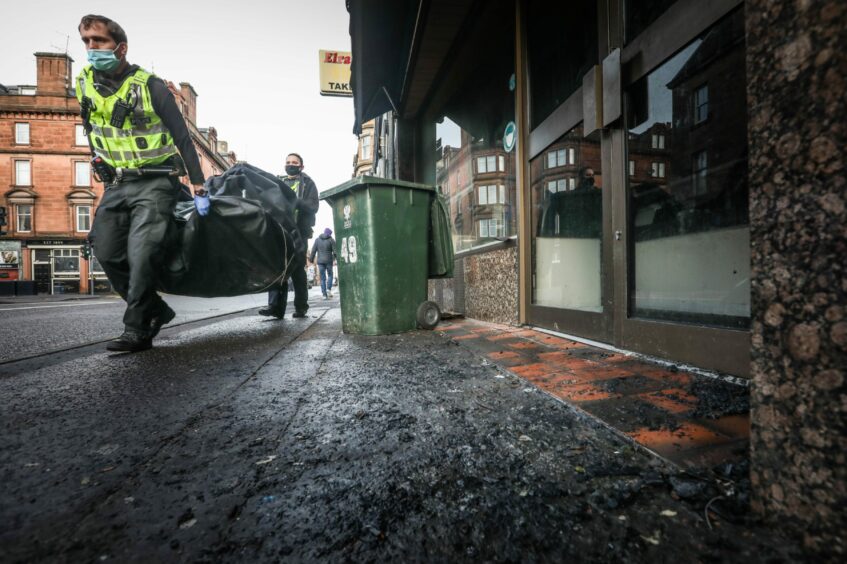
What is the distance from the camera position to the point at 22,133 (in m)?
26.9

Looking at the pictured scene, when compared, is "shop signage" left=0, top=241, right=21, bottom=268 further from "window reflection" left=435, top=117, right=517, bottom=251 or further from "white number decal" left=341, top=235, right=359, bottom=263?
"white number decal" left=341, top=235, right=359, bottom=263

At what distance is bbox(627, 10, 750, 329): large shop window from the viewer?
5.63ft

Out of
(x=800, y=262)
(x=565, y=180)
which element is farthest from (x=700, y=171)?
(x=800, y=262)

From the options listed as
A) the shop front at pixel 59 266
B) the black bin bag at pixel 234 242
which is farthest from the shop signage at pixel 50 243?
the black bin bag at pixel 234 242

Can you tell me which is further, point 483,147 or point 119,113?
point 483,147

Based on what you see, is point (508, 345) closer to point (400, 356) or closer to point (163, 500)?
point (400, 356)

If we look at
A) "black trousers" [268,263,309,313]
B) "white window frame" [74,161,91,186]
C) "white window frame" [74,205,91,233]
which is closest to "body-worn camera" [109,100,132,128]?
"black trousers" [268,263,309,313]

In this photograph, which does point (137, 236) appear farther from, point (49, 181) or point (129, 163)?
point (49, 181)

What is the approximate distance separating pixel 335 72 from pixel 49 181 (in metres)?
30.1

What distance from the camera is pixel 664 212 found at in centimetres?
209

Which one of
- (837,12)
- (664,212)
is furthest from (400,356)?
(837,12)

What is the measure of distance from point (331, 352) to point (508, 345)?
1189 mm

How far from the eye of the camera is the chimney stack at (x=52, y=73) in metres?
26.7

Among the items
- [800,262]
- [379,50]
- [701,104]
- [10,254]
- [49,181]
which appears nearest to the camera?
[800,262]
